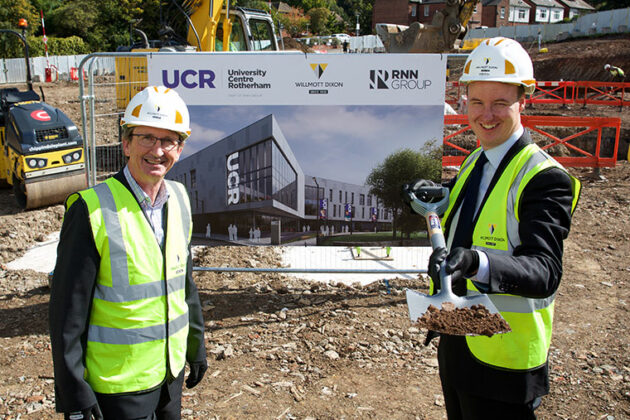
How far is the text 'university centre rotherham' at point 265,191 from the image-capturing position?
225 inches

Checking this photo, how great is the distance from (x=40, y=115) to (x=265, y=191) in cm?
569

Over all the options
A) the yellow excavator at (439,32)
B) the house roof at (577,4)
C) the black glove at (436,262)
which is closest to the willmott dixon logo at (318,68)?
the black glove at (436,262)

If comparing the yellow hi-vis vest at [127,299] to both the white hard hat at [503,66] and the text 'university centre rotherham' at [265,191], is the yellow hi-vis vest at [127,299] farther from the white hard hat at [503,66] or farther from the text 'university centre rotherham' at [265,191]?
the text 'university centre rotherham' at [265,191]

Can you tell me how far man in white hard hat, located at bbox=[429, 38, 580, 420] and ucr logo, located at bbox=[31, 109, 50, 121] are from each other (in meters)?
8.83

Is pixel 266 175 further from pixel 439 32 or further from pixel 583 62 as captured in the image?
pixel 583 62

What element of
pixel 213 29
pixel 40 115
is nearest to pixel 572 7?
pixel 213 29

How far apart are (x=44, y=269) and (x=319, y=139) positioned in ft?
14.0

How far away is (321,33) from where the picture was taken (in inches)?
3009

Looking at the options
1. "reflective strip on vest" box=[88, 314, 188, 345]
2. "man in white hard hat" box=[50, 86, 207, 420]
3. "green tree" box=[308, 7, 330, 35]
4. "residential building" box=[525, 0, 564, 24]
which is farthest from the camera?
"residential building" box=[525, 0, 564, 24]

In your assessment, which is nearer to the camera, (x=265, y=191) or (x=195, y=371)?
(x=195, y=371)

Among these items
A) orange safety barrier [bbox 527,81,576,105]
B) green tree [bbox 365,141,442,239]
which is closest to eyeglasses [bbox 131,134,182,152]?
green tree [bbox 365,141,442,239]

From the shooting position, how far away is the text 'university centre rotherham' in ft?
18.8

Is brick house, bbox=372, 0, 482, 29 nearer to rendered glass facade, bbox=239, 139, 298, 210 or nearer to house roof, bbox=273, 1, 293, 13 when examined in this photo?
house roof, bbox=273, 1, 293, 13

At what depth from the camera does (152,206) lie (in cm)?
248
